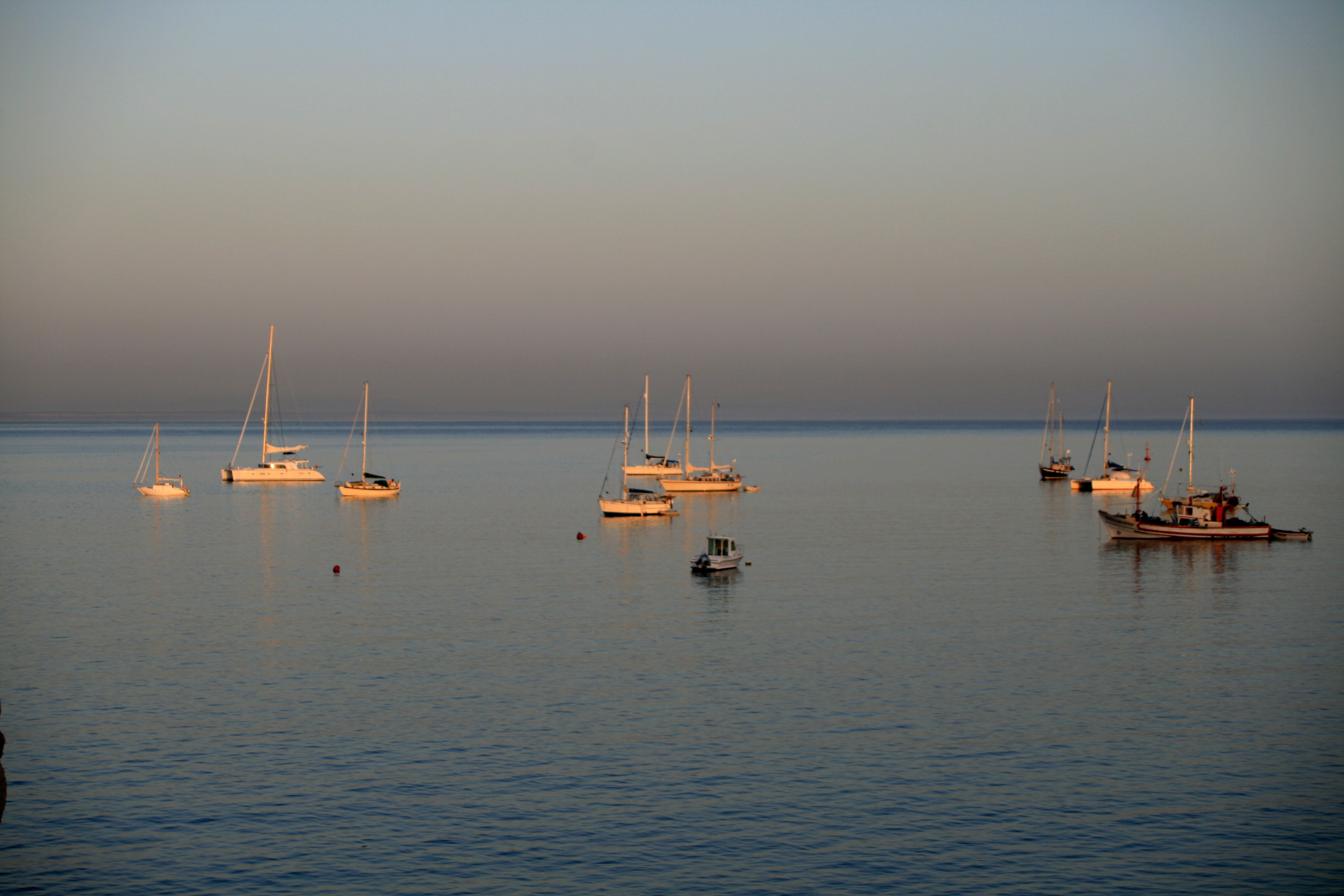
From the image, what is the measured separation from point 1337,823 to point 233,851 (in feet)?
103

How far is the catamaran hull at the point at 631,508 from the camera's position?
124 m

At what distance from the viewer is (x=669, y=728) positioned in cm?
4278

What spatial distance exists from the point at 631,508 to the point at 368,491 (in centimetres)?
4217

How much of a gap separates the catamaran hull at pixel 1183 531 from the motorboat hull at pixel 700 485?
6878 centimetres

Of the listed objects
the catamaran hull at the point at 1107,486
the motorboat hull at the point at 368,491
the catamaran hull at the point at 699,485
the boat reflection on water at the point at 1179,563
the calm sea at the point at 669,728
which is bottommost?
the calm sea at the point at 669,728

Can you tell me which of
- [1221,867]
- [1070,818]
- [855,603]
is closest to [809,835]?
[1070,818]

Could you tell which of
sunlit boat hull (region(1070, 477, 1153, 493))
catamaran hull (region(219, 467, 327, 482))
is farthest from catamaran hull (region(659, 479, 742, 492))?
catamaran hull (region(219, 467, 327, 482))

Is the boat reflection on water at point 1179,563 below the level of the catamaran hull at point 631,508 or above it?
below

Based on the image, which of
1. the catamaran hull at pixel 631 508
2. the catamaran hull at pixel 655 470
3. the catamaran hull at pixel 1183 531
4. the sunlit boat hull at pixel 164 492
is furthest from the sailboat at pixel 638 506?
the sunlit boat hull at pixel 164 492

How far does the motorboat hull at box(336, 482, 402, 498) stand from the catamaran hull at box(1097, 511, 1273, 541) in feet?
286

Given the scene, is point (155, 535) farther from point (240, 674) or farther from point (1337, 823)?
point (1337, 823)

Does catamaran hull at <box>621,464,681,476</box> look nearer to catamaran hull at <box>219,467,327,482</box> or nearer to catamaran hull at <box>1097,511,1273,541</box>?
catamaran hull at <box>219,467,327,482</box>

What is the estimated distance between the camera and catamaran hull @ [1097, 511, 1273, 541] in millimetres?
103500

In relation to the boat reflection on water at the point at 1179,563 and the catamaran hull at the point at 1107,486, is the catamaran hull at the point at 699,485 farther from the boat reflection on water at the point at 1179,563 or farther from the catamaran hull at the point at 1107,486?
the boat reflection on water at the point at 1179,563
